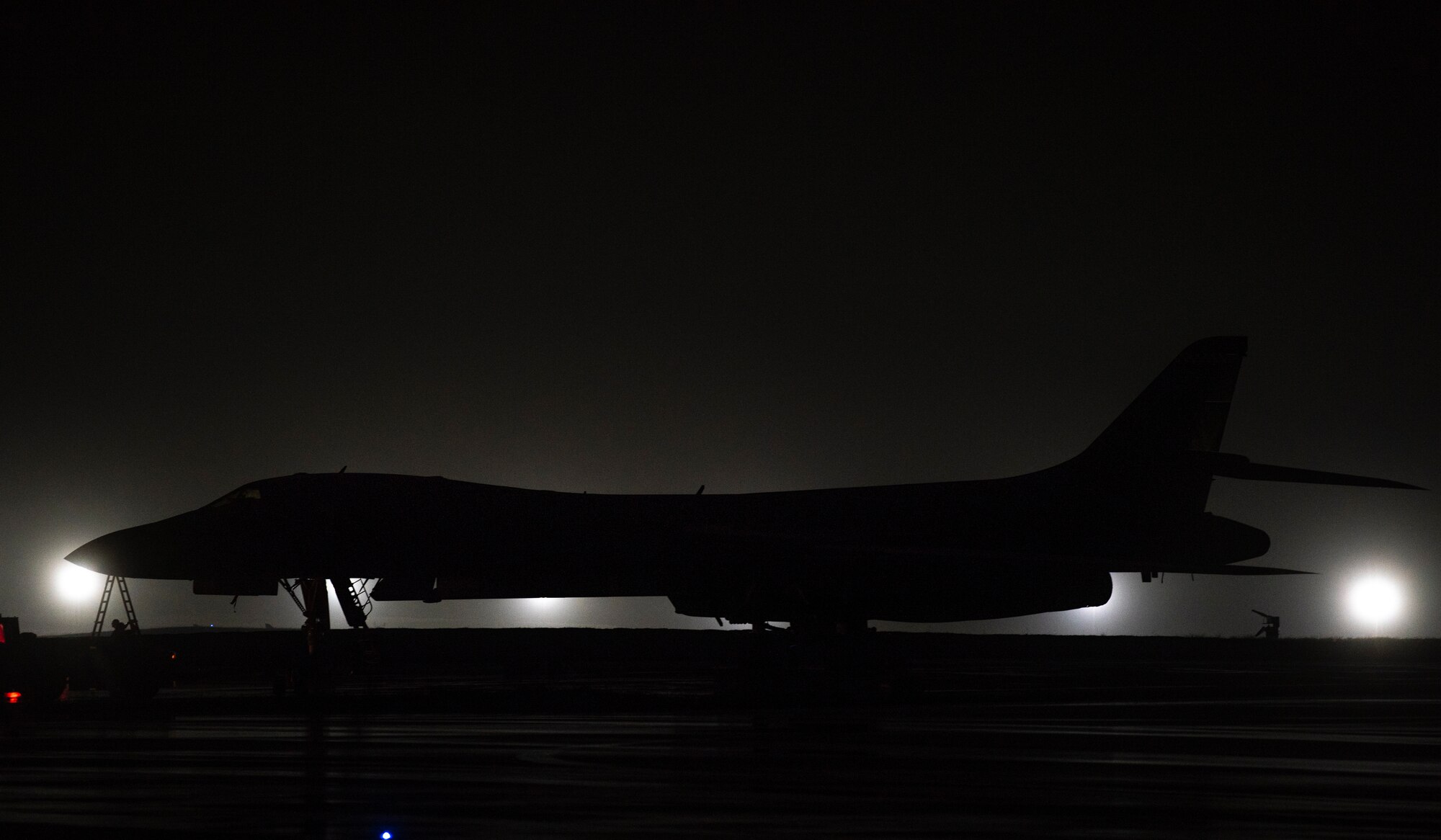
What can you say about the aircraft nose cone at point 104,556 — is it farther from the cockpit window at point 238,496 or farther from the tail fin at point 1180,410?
the tail fin at point 1180,410

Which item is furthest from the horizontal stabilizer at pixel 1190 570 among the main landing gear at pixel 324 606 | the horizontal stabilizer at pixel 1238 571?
the main landing gear at pixel 324 606

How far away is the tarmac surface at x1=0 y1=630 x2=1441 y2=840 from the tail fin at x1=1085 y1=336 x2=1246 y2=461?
4.62m

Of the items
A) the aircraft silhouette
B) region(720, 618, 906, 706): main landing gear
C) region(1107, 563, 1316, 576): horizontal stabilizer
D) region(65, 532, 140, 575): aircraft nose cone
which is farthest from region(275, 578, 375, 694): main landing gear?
region(1107, 563, 1316, 576): horizontal stabilizer

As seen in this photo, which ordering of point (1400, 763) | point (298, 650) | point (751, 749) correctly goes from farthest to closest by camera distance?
point (298, 650), point (751, 749), point (1400, 763)

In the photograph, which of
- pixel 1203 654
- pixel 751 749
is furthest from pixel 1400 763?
pixel 1203 654

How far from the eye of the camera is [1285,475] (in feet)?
96.1

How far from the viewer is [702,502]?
2862cm

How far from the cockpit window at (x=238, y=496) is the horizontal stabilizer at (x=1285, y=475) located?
1601 centimetres

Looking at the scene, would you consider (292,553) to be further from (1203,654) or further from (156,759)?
(1203,654)

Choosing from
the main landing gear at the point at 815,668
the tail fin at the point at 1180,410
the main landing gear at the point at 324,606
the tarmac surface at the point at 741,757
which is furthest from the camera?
the tail fin at the point at 1180,410

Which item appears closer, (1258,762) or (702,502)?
(1258,762)

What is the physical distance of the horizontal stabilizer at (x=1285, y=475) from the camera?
2920 centimetres

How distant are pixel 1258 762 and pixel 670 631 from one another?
59.6m

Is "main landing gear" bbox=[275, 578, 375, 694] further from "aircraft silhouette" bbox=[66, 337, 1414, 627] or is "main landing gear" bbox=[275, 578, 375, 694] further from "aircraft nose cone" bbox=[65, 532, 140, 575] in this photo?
"aircraft nose cone" bbox=[65, 532, 140, 575]
